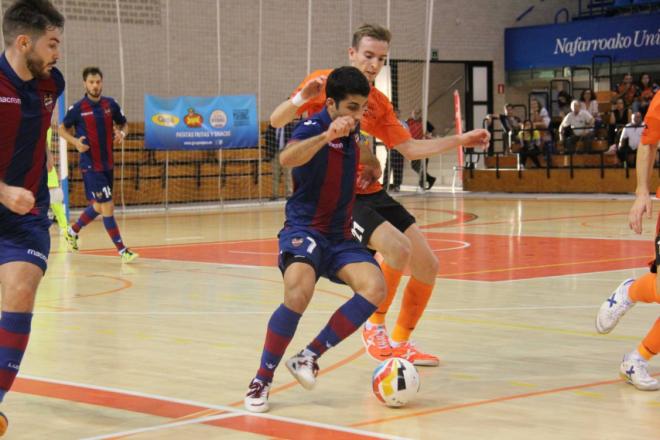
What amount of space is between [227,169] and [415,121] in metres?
4.59

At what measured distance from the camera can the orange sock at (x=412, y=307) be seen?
593 cm

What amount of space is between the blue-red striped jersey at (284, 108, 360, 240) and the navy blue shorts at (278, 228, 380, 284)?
50 mm

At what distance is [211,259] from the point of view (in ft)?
38.2

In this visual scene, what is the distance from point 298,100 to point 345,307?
106 centimetres

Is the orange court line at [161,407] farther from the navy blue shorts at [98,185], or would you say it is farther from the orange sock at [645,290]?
the navy blue shorts at [98,185]

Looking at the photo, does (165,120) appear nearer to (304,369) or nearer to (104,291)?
(104,291)

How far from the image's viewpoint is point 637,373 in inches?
199

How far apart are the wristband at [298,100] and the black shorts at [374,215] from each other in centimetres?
77

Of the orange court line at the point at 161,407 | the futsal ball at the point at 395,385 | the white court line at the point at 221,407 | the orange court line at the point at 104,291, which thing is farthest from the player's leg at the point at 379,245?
the orange court line at the point at 104,291

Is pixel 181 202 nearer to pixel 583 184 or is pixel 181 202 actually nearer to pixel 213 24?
pixel 213 24

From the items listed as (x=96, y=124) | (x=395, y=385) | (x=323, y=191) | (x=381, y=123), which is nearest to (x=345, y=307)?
(x=395, y=385)

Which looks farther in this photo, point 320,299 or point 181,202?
point 181,202

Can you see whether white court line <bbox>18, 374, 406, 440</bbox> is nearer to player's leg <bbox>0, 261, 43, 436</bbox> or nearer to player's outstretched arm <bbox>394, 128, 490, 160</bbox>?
player's leg <bbox>0, 261, 43, 436</bbox>

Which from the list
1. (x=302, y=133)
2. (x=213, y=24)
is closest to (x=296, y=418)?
(x=302, y=133)
